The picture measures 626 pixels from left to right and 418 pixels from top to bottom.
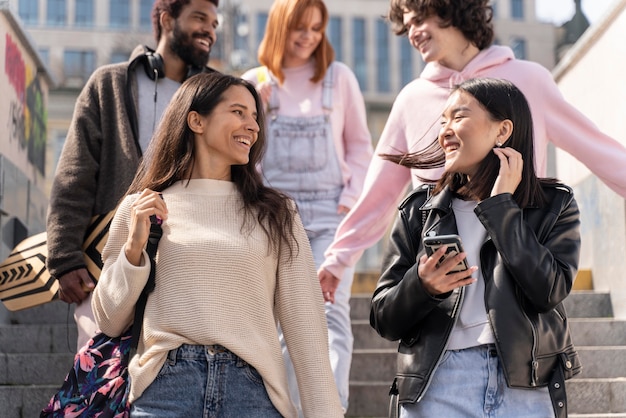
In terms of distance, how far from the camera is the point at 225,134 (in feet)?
13.3

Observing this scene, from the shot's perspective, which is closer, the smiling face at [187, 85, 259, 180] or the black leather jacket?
the black leather jacket

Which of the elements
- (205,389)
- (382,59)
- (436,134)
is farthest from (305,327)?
(382,59)

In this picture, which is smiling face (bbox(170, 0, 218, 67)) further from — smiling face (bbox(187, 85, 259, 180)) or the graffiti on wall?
the graffiti on wall

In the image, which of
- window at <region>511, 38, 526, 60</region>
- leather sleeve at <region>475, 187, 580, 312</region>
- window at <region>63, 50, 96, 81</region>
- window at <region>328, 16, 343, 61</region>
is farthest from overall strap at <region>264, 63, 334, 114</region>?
window at <region>511, 38, 526, 60</region>

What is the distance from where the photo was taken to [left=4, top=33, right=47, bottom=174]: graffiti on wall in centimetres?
788

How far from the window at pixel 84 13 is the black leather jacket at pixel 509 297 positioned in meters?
64.6

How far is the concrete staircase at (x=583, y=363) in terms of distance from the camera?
611 centimetres

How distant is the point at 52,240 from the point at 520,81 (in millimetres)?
2161

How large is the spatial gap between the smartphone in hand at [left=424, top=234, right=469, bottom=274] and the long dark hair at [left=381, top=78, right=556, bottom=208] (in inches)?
15.3

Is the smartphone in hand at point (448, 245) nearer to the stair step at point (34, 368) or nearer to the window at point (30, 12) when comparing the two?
the stair step at point (34, 368)

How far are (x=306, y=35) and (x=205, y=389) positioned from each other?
2904 mm

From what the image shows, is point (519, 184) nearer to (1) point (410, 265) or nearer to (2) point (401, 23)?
(1) point (410, 265)

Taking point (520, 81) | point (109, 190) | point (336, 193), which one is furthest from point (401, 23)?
point (109, 190)

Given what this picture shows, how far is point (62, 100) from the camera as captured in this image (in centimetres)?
4728
